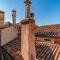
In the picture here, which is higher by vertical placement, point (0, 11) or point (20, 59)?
point (0, 11)

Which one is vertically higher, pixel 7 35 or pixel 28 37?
pixel 28 37

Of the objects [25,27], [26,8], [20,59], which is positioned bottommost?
[20,59]

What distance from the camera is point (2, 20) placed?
13.6 metres

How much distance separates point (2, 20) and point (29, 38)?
6622 mm

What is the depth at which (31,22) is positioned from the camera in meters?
7.84

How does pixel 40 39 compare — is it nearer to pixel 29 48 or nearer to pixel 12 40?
pixel 12 40

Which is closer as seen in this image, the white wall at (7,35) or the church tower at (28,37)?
the church tower at (28,37)

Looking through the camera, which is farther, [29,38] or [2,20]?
[2,20]

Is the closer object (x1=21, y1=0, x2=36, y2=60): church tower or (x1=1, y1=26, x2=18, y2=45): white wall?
(x1=21, y1=0, x2=36, y2=60): church tower

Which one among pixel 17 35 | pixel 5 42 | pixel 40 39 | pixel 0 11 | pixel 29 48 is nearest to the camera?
pixel 29 48

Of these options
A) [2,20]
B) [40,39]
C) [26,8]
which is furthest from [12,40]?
[26,8]

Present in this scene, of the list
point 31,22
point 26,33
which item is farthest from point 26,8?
point 26,33

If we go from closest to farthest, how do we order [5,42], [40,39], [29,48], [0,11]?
[29,48], [5,42], [0,11], [40,39]

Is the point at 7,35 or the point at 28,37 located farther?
the point at 7,35
